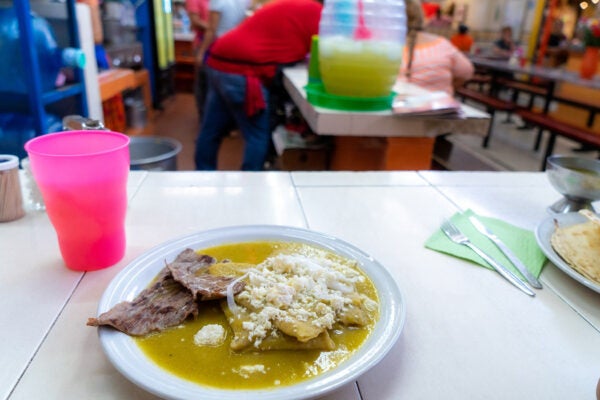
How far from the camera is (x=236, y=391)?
451 mm

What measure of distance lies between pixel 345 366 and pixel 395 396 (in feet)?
0.24

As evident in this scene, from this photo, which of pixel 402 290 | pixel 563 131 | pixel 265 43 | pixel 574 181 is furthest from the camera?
pixel 563 131

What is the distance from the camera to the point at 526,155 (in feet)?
15.1

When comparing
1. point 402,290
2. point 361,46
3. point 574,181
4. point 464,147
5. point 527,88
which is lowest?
point 464,147

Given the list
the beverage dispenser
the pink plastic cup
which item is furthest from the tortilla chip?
the beverage dispenser

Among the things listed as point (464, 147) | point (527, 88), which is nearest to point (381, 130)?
point (464, 147)

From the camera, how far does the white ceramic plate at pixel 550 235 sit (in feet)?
2.19

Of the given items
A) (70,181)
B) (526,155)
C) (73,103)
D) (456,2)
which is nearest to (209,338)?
(70,181)

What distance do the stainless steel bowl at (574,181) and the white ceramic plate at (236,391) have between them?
54cm

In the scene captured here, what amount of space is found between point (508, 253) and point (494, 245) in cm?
4

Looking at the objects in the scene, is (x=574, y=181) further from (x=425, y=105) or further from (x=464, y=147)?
(x=464, y=147)

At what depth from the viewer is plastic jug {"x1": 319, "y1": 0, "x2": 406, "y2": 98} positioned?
1632 millimetres

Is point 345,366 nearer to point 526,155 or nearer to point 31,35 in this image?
point 31,35

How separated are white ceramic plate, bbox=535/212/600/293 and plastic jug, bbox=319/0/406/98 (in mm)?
963
